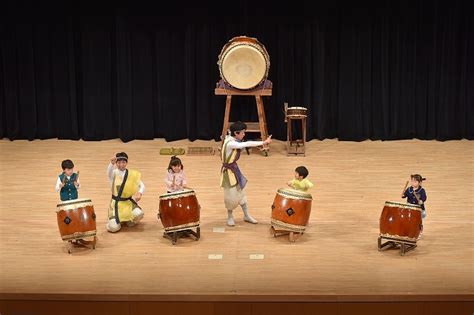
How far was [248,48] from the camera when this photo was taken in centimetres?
1005

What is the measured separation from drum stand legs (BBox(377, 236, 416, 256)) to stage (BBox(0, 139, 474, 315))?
0.23 feet

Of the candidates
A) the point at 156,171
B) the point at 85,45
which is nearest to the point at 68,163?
the point at 156,171

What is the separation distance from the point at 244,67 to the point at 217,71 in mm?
1021

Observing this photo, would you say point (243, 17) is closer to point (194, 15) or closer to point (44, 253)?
point (194, 15)

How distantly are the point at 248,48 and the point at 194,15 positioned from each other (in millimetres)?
1232

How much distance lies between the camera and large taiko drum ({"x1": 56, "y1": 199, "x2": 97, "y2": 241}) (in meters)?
6.92

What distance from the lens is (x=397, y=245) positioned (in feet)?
23.4

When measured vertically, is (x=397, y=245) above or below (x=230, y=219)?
below

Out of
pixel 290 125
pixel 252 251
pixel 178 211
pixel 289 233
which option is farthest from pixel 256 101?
pixel 252 251

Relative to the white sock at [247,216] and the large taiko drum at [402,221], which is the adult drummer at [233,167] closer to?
the white sock at [247,216]

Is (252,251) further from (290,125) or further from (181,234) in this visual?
(290,125)

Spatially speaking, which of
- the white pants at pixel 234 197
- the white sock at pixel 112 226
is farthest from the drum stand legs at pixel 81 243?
the white pants at pixel 234 197

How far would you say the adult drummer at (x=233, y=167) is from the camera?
24.1 feet

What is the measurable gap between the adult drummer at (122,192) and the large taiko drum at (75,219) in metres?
0.48
